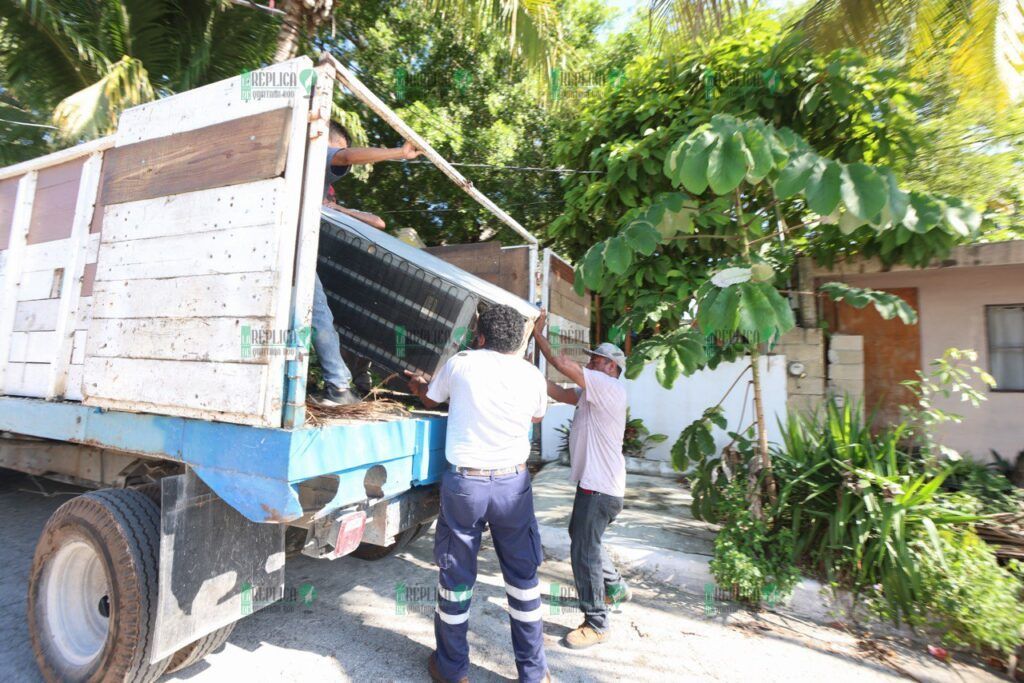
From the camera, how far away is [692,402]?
6559 mm

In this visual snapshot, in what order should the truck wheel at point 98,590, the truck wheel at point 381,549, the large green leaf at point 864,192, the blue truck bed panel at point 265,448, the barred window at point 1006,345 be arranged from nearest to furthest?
the blue truck bed panel at point 265,448, the truck wheel at point 98,590, the large green leaf at point 864,192, the truck wheel at point 381,549, the barred window at point 1006,345

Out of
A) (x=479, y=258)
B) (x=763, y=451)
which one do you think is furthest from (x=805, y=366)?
(x=479, y=258)

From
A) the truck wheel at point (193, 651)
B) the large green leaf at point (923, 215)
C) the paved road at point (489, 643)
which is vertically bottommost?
the paved road at point (489, 643)

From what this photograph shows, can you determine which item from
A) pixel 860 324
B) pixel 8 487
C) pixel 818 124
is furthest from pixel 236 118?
pixel 860 324

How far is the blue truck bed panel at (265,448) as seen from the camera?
6.05ft

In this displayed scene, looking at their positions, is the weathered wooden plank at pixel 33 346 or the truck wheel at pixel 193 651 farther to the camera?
the weathered wooden plank at pixel 33 346

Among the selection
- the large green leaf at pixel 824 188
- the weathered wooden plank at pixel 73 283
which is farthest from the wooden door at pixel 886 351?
the weathered wooden plank at pixel 73 283

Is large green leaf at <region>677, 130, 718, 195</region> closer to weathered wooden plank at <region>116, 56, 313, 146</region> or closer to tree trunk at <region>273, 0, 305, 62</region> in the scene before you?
weathered wooden plank at <region>116, 56, 313, 146</region>

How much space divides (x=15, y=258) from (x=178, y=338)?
1728 millimetres

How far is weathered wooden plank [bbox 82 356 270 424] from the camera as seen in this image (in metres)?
1.90

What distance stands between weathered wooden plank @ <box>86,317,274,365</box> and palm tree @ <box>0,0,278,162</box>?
3.69 meters

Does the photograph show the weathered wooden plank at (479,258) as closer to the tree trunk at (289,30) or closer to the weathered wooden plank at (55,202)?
the weathered wooden plank at (55,202)

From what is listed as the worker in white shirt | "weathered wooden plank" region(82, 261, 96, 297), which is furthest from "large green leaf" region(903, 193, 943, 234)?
"weathered wooden plank" region(82, 261, 96, 297)

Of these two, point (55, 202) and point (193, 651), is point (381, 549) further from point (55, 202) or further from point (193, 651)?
point (55, 202)
